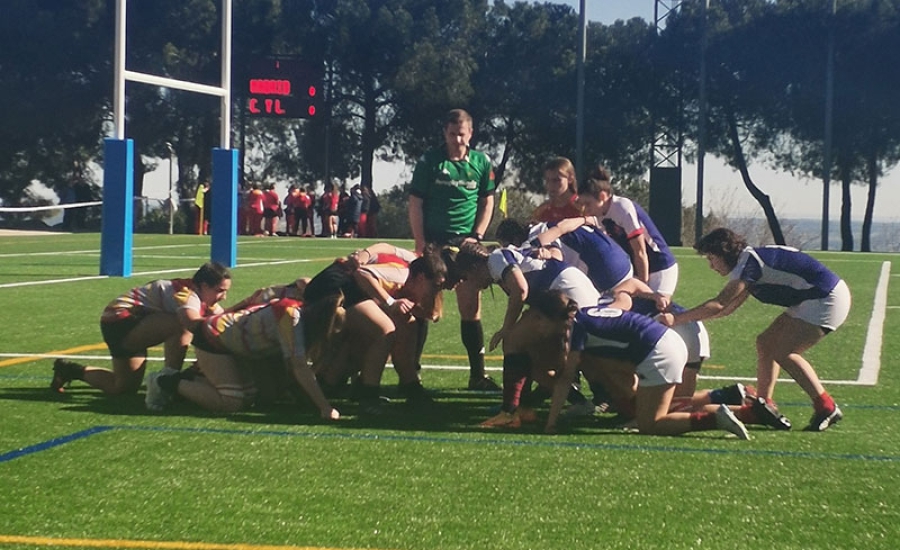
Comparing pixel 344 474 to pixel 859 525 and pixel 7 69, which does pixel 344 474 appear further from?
pixel 7 69

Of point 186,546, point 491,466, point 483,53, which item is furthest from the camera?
point 483,53

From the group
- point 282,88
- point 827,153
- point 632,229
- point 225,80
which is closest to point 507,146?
point 827,153

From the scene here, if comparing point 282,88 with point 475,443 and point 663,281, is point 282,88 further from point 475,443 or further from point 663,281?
point 475,443

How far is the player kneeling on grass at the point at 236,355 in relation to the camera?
7820mm

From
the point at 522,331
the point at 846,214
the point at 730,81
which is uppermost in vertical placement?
the point at 730,81

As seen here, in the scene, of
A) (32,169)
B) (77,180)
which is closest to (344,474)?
(77,180)

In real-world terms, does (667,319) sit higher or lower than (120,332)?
higher

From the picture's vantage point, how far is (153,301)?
28.0ft

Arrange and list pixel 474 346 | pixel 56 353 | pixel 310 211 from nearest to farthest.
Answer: pixel 474 346 → pixel 56 353 → pixel 310 211

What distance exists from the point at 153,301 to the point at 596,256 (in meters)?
2.69

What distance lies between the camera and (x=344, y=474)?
6273mm

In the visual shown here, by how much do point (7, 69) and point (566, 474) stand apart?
4578 cm

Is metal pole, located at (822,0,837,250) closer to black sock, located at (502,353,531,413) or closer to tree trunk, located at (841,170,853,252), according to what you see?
tree trunk, located at (841,170,853,252)

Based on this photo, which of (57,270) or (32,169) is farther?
(32,169)
